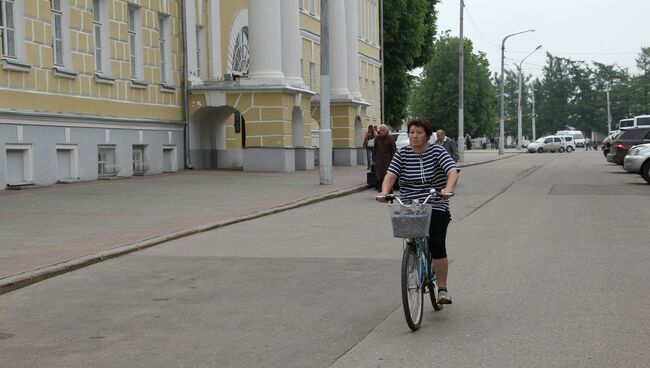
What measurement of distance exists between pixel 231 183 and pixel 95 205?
25.9ft

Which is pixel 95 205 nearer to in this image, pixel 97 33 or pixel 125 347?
pixel 97 33

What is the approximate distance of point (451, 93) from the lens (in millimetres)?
111000

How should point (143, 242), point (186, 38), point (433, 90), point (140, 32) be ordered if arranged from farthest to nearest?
point (433, 90), point (186, 38), point (140, 32), point (143, 242)

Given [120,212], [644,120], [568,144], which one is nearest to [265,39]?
[120,212]

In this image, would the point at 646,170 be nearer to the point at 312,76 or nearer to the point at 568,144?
the point at 312,76

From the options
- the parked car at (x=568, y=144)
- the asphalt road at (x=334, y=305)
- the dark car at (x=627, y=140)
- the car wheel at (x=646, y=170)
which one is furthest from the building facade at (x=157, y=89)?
the parked car at (x=568, y=144)

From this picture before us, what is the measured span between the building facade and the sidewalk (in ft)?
3.78

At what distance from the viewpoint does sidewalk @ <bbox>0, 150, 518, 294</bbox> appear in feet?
37.6

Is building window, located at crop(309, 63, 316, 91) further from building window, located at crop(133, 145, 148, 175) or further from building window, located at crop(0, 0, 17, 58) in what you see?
building window, located at crop(0, 0, 17, 58)

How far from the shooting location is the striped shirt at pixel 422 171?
7.60m

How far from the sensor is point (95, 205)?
18.8 meters

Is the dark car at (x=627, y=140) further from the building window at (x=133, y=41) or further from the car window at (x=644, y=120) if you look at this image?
the building window at (x=133, y=41)

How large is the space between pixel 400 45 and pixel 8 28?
4147cm

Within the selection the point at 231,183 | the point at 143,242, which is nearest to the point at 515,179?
the point at 231,183
